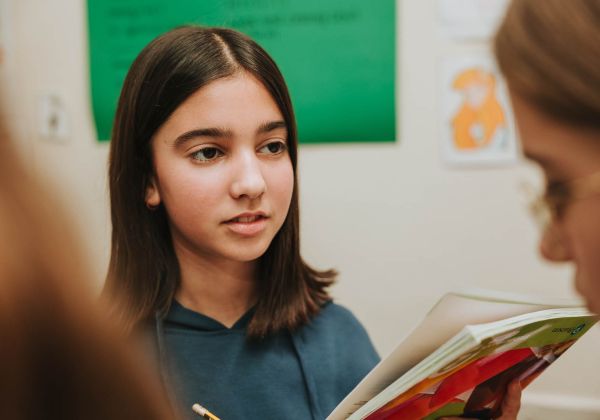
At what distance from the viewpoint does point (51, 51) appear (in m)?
1.95

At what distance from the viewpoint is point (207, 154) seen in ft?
3.28

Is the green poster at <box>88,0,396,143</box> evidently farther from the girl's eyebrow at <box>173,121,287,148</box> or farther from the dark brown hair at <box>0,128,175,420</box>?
the dark brown hair at <box>0,128,175,420</box>

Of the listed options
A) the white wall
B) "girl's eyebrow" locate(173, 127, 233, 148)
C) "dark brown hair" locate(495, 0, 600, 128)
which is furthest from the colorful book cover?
the white wall

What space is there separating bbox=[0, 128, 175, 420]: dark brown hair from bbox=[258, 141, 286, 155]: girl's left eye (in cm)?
68

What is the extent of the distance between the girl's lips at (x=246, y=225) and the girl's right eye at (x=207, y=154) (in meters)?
0.10

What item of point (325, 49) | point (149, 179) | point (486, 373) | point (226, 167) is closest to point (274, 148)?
point (226, 167)

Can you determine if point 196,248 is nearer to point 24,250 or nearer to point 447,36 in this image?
point 24,250

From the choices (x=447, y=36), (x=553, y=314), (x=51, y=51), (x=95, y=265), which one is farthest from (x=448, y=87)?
(x=95, y=265)

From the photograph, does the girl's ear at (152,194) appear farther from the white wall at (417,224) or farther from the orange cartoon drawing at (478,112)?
the orange cartoon drawing at (478,112)

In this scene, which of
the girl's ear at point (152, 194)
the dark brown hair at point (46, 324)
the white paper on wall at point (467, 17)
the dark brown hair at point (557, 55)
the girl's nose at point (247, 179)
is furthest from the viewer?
the white paper on wall at point (467, 17)

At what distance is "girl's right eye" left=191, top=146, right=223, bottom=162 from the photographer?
993 mm

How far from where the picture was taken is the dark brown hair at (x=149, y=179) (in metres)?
1.00

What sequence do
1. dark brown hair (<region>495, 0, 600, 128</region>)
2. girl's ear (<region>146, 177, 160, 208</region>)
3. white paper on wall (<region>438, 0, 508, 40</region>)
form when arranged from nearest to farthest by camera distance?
dark brown hair (<region>495, 0, 600, 128</region>)
girl's ear (<region>146, 177, 160, 208</region>)
white paper on wall (<region>438, 0, 508, 40</region>)

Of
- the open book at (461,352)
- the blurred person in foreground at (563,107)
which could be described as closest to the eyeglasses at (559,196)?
the blurred person in foreground at (563,107)
